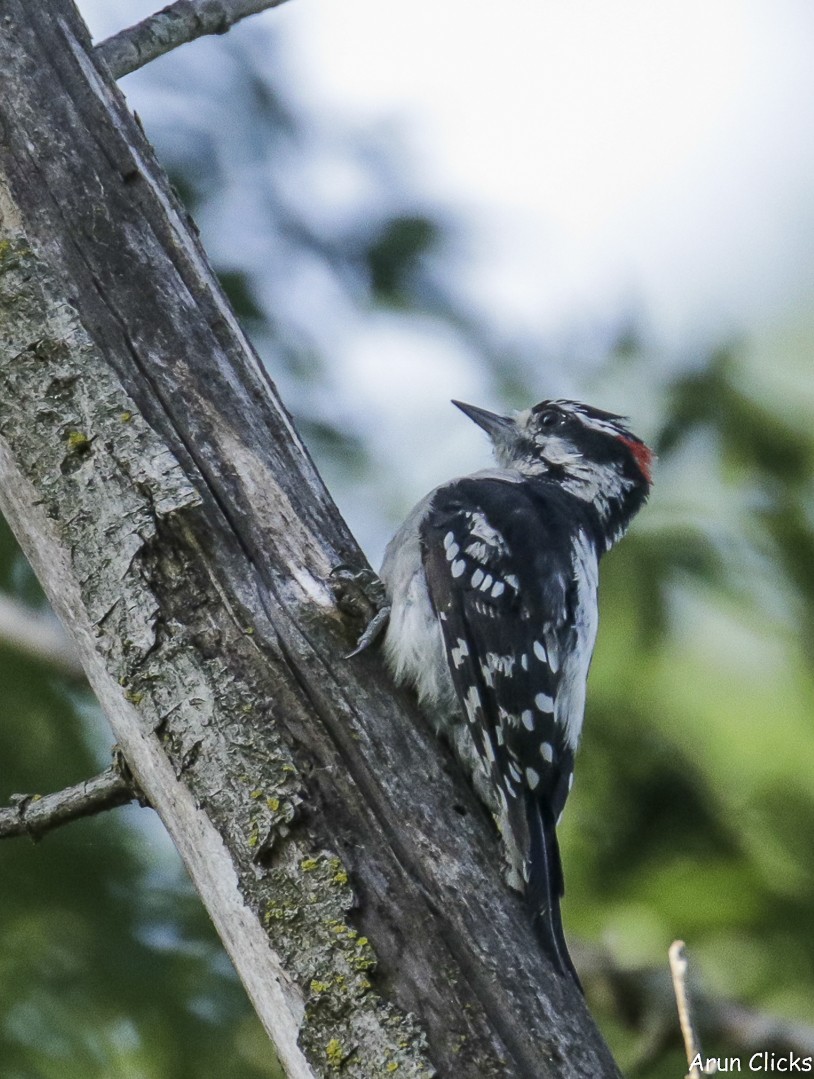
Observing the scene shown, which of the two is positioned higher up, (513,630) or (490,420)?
(490,420)

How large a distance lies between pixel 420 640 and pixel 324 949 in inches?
38.3

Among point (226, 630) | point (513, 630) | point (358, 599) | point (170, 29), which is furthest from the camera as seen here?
point (513, 630)

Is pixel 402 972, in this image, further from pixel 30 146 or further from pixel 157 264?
pixel 30 146

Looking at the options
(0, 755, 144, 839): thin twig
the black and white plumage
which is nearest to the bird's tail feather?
the black and white plumage

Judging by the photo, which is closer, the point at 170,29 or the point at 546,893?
the point at 546,893

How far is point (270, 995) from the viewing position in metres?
2.05

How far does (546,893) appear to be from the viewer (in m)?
2.27

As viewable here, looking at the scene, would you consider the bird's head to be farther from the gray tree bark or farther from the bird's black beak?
the gray tree bark

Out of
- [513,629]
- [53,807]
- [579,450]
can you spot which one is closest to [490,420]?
[579,450]

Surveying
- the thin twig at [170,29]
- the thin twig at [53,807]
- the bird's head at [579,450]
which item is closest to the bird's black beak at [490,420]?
the bird's head at [579,450]

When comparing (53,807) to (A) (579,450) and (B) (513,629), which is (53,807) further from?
(A) (579,450)

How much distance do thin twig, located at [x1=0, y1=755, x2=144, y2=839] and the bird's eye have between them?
2.43 metres

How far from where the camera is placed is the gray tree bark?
2.00m

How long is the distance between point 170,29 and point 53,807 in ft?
6.56
